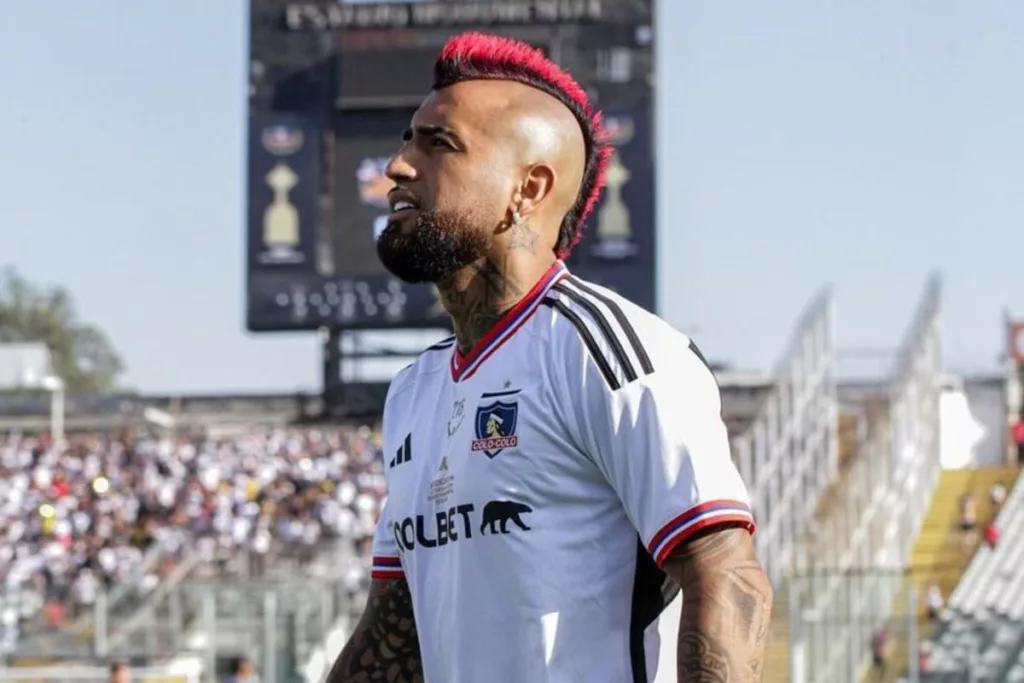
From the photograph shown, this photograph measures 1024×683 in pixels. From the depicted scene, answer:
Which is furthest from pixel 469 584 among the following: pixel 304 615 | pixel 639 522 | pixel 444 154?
pixel 304 615

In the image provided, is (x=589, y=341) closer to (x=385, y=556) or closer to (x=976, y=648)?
(x=385, y=556)

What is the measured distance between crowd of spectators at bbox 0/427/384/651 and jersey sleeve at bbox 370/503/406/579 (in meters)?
18.5

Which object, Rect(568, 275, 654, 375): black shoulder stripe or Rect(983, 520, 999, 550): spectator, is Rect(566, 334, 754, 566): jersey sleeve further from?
Rect(983, 520, 999, 550): spectator

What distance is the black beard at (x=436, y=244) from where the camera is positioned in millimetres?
3336

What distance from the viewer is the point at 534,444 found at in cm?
311

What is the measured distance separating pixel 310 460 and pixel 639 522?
27550mm

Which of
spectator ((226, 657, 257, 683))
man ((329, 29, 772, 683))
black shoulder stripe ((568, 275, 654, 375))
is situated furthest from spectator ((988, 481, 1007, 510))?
black shoulder stripe ((568, 275, 654, 375))

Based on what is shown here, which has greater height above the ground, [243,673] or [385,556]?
[385,556]

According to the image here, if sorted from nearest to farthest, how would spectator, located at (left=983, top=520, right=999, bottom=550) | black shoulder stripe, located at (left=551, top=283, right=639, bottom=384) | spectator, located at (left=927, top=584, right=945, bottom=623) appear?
black shoulder stripe, located at (left=551, top=283, right=639, bottom=384) → spectator, located at (left=927, top=584, right=945, bottom=623) → spectator, located at (left=983, top=520, right=999, bottom=550)

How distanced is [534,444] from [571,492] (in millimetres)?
90

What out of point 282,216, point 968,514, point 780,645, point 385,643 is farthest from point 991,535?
point 385,643

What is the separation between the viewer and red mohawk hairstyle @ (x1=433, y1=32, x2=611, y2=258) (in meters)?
3.41

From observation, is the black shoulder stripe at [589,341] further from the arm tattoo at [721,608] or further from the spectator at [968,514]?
the spectator at [968,514]

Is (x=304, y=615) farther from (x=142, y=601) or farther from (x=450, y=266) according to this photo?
(x=450, y=266)
